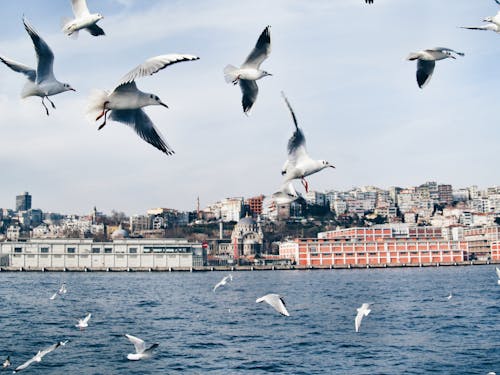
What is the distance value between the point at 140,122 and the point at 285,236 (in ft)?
460

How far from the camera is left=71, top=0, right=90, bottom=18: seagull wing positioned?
24.0ft

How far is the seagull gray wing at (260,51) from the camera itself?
23.9 ft

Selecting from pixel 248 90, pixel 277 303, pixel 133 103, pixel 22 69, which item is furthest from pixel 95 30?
pixel 277 303

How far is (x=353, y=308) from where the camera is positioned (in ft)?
117

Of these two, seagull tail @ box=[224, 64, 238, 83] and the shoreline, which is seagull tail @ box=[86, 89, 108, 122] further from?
the shoreline

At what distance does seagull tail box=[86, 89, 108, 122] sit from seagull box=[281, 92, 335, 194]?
2.59 metres

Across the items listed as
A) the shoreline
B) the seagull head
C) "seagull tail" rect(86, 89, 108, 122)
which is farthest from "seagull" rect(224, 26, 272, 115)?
the shoreline

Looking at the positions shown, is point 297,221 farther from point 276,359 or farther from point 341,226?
point 276,359

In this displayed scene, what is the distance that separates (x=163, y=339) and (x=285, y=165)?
17.2 m

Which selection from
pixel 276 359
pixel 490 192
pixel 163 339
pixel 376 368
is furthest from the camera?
pixel 490 192

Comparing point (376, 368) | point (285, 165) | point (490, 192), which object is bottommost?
point (376, 368)

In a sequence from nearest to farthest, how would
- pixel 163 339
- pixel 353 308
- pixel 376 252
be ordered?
pixel 163 339
pixel 353 308
pixel 376 252

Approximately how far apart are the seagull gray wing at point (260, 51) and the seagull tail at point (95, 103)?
1.97 metres

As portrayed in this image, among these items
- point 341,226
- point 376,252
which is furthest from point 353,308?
point 341,226
